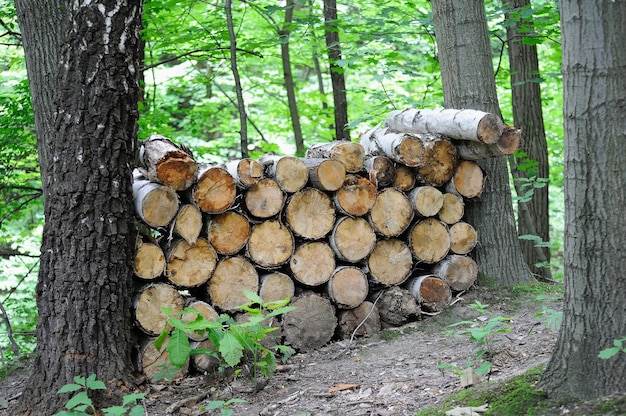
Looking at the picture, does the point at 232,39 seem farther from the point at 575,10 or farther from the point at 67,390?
the point at 575,10

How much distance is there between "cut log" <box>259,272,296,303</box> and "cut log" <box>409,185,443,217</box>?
119 centimetres

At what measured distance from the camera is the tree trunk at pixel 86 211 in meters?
3.89

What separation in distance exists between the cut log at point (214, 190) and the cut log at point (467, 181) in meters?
1.89

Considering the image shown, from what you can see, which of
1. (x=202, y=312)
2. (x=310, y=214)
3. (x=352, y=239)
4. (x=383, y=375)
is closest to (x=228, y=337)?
(x=202, y=312)

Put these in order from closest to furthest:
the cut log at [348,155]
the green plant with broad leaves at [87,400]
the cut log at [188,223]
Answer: the green plant with broad leaves at [87,400]
the cut log at [188,223]
the cut log at [348,155]

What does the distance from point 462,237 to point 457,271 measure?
288 millimetres

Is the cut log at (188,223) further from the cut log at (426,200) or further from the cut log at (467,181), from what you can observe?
the cut log at (467,181)

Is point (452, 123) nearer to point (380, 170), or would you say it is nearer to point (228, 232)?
point (380, 170)

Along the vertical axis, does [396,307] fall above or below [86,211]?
below

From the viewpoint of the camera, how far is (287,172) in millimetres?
4609

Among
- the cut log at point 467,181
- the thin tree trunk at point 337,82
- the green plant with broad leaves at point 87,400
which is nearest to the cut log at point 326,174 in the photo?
the cut log at point 467,181

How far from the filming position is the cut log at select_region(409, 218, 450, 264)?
5.10m

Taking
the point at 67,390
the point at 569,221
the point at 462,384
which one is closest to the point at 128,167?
the point at 67,390

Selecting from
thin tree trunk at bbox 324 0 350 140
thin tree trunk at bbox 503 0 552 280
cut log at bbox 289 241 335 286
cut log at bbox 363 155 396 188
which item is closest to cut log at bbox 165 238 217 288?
cut log at bbox 289 241 335 286
